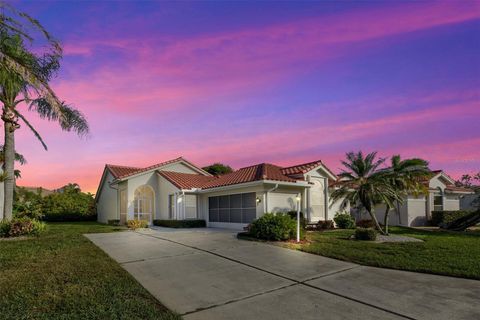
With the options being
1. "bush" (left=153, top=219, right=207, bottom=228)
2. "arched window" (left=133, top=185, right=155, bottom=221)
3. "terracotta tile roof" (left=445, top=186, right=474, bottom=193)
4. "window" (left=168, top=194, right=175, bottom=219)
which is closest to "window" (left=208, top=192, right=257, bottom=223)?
"bush" (left=153, top=219, right=207, bottom=228)

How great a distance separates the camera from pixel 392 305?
5973mm

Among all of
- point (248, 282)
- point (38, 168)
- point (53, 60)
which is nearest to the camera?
point (248, 282)

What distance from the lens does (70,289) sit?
6441mm

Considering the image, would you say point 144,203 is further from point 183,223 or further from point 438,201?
point 438,201

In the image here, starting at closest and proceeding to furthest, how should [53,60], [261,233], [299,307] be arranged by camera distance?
[299,307], [261,233], [53,60]

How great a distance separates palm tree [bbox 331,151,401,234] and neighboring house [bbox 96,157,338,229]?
10.6 ft

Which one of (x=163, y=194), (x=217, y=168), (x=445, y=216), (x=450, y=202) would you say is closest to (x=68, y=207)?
(x=163, y=194)

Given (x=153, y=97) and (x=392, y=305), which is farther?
(x=153, y=97)

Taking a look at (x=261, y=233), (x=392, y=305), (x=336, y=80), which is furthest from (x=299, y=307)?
(x=336, y=80)

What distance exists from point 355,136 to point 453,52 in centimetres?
743

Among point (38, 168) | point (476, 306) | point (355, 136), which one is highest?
point (355, 136)

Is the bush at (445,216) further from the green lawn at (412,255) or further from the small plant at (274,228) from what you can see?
the small plant at (274,228)

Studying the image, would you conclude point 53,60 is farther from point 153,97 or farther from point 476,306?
point 476,306

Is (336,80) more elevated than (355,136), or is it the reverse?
(336,80)
